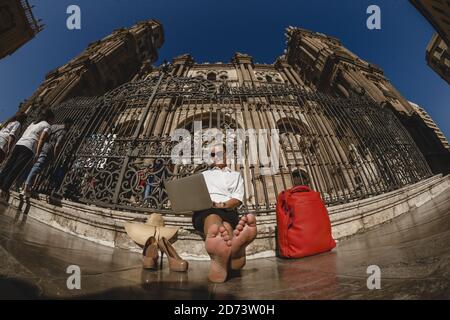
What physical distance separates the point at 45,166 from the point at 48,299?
16.0 feet

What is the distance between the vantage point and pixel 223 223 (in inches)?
95.8

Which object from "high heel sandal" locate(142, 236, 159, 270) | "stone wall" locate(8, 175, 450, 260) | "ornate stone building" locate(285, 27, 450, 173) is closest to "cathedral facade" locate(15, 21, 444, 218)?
"stone wall" locate(8, 175, 450, 260)

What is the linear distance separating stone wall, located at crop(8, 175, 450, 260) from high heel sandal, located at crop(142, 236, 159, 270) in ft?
3.57

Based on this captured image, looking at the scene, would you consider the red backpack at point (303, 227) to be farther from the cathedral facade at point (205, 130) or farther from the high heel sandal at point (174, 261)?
the high heel sandal at point (174, 261)

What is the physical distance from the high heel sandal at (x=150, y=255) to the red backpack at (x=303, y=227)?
65.1 inches

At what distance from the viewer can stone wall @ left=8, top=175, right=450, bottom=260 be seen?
11.3 feet

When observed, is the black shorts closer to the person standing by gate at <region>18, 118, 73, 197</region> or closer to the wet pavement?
the wet pavement

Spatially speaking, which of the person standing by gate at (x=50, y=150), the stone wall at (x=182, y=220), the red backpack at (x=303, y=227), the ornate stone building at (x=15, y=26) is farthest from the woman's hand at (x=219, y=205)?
the ornate stone building at (x=15, y=26)

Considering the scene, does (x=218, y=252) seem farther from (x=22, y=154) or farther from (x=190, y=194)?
(x=22, y=154)

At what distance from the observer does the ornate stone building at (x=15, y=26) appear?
1452 centimetres

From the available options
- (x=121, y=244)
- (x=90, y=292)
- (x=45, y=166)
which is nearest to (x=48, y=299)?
(x=90, y=292)

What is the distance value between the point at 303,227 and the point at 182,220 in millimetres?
1928

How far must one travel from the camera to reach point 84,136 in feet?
18.1
